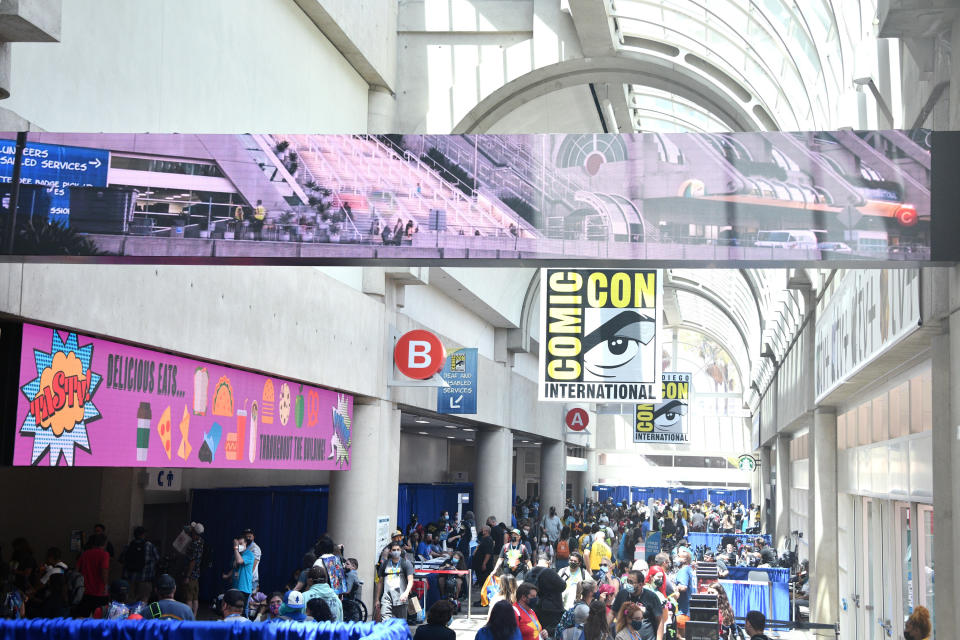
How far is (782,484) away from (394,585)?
1813 centimetres

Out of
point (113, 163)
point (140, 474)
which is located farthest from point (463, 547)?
point (113, 163)

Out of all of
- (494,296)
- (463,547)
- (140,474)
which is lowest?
(463,547)

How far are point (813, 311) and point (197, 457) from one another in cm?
1135

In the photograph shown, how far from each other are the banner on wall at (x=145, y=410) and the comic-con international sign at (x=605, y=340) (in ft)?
14.0

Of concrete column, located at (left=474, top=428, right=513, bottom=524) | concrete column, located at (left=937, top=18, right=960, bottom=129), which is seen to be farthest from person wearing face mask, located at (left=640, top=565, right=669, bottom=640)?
concrete column, located at (left=474, top=428, right=513, bottom=524)

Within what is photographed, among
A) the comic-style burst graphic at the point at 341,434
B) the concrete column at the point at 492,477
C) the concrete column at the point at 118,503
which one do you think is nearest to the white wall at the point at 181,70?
the comic-style burst graphic at the point at 341,434

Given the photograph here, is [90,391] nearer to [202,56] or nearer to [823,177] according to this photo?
[202,56]

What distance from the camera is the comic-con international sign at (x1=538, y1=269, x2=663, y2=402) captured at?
642 inches

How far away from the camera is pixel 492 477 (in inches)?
1164

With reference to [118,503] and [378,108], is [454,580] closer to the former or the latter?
[118,503]

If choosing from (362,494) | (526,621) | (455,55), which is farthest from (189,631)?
(455,55)

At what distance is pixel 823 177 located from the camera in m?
6.44

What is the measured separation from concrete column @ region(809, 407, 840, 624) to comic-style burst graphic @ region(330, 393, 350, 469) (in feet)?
27.2

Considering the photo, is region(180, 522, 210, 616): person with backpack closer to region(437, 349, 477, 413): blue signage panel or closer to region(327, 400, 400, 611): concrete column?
region(327, 400, 400, 611): concrete column
